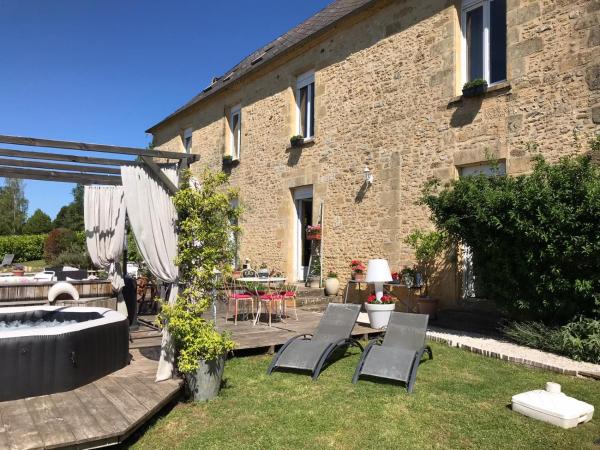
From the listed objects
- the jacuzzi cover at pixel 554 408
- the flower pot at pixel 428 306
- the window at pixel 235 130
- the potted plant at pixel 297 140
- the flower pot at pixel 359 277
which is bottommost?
the jacuzzi cover at pixel 554 408

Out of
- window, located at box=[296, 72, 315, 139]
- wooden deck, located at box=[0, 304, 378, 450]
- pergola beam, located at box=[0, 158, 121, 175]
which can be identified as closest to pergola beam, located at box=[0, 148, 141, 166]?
pergola beam, located at box=[0, 158, 121, 175]

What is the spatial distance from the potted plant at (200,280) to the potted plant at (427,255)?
4.60m

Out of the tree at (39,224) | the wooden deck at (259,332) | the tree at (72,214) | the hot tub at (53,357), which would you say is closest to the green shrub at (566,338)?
the wooden deck at (259,332)

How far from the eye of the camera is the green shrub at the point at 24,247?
2783cm

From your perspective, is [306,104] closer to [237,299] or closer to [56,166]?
[237,299]

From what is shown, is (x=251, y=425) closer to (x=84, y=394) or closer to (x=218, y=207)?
(x=84, y=394)

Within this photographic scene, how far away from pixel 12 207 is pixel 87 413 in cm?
4780

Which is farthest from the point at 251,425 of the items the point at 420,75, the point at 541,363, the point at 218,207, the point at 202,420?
the point at 420,75

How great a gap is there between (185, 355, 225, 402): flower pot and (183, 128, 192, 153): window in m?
14.4

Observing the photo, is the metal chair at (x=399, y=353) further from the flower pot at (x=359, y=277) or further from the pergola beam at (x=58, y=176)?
the pergola beam at (x=58, y=176)

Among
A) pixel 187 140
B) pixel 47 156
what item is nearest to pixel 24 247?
pixel 187 140

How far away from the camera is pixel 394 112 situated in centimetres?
930

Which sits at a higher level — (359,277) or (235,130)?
(235,130)

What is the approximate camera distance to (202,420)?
385 cm
